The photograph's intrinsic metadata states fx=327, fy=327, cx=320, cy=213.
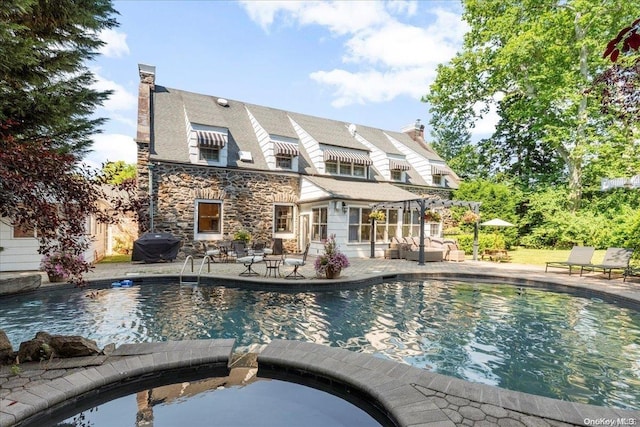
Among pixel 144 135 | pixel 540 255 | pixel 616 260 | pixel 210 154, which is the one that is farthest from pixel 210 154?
pixel 540 255

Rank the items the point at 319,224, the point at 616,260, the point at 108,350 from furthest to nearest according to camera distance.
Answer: the point at 319,224
the point at 616,260
the point at 108,350

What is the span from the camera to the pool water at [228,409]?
3602 mm

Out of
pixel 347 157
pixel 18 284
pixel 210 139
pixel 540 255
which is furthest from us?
pixel 347 157

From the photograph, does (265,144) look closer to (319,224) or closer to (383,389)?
(319,224)

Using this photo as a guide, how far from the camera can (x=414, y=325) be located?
7.01 metres

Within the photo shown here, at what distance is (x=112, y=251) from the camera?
19188 millimetres

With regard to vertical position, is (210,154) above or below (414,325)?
above

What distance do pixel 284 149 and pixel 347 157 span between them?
3966 millimetres

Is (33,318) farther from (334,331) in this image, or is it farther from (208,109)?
(208,109)

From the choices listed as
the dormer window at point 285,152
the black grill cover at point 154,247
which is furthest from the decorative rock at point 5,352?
the dormer window at point 285,152

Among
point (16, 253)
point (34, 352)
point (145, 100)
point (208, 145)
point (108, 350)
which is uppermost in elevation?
point (145, 100)

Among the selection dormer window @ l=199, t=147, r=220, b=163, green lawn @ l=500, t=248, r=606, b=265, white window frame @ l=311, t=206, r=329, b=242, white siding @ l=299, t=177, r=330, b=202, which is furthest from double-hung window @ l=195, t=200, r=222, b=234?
green lawn @ l=500, t=248, r=606, b=265

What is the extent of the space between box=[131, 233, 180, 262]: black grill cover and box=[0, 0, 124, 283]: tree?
14.0 feet

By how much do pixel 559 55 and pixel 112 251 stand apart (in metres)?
29.5
